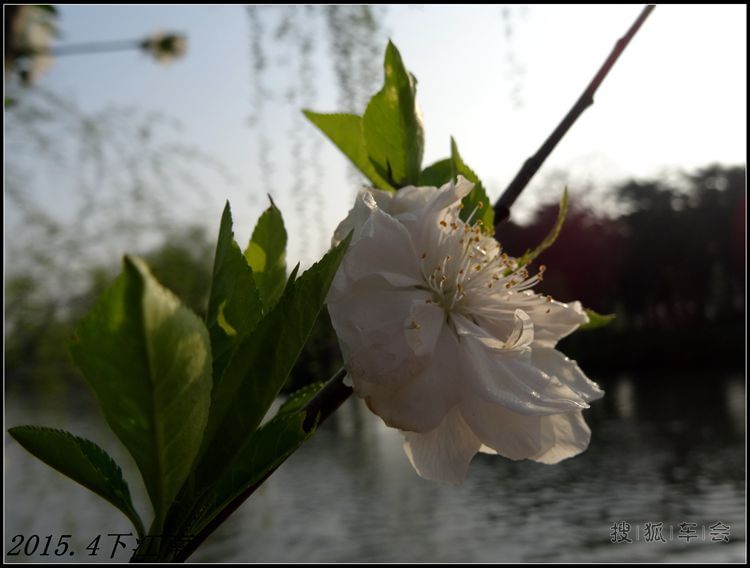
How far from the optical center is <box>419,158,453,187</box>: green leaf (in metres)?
0.25

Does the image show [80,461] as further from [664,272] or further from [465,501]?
[664,272]

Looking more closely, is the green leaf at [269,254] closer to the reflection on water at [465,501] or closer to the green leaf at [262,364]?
the green leaf at [262,364]

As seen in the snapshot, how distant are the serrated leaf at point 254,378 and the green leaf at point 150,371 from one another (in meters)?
0.01

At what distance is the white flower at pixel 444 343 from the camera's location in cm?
20

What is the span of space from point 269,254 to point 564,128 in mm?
85

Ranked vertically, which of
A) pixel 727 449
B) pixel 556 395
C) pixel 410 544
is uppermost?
pixel 556 395

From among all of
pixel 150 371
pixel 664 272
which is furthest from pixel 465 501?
pixel 150 371

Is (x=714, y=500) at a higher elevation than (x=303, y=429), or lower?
lower

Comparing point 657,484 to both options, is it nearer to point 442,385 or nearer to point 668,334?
point 668,334

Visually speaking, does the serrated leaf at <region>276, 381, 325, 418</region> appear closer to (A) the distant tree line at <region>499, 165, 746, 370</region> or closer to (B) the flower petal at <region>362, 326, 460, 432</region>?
(B) the flower petal at <region>362, 326, 460, 432</region>

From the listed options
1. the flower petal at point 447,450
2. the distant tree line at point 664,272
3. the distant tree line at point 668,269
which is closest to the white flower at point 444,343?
the flower petal at point 447,450

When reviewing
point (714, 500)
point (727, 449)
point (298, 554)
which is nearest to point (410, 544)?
point (298, 554)

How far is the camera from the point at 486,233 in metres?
0.24

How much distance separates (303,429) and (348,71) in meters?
2.67
